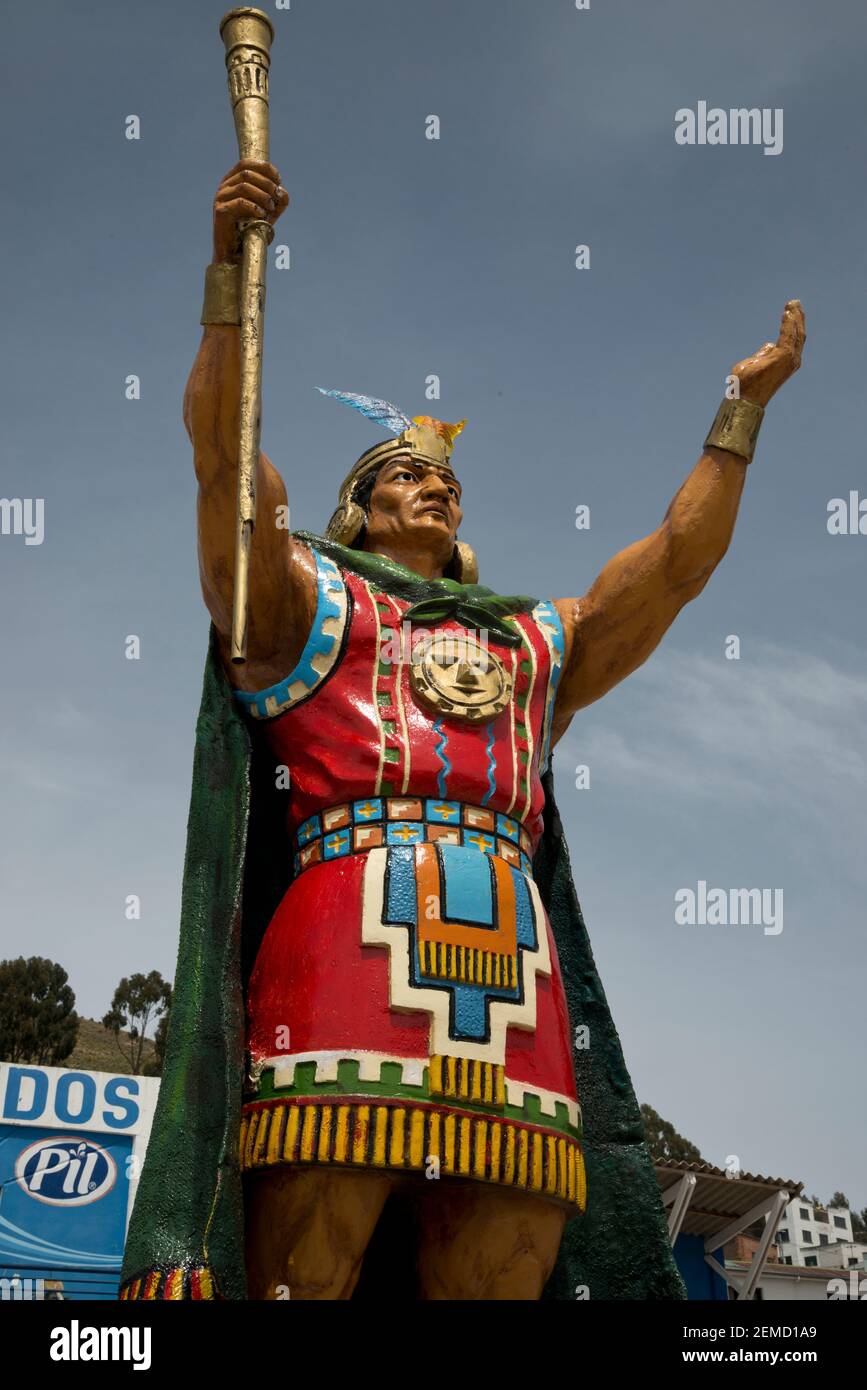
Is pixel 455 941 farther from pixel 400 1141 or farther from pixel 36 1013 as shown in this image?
pixel 36 1013

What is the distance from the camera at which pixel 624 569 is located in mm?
5109

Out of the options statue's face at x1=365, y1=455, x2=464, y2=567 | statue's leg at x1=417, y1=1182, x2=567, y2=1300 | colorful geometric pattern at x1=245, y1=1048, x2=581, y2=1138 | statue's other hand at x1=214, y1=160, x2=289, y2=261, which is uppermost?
statue's other hand at x1=214, y1=160, x2=289, y2=261

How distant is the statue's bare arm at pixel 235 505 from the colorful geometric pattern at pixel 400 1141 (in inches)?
53.1

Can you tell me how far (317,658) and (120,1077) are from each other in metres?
11.0

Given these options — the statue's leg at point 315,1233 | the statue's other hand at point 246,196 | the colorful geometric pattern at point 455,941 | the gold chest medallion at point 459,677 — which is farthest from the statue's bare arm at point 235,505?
the statue's leg at point 315,1233

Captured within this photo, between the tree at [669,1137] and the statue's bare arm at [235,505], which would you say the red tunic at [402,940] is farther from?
the tree at [669,1137]

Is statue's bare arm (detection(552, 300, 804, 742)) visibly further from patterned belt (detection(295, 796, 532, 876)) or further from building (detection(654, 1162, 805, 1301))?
building (detection(654, 1162, 805, 1301))

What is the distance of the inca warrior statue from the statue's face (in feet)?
0.09

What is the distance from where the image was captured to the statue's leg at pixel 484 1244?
13.5ft

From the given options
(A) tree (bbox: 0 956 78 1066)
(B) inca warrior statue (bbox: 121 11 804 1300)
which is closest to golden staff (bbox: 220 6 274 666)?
(B) inca warrior statue (bbox: 121 11 804 1300)

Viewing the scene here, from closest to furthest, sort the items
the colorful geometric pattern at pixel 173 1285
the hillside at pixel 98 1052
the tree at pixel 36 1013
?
the colorful geometric pattern at pixel 173 1285
the tree at pixel 36 1013
the hillside at pixel 98 1052

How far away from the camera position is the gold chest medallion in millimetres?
4578

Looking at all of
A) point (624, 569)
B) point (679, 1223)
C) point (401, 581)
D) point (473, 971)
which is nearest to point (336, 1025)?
point (473, 971)
